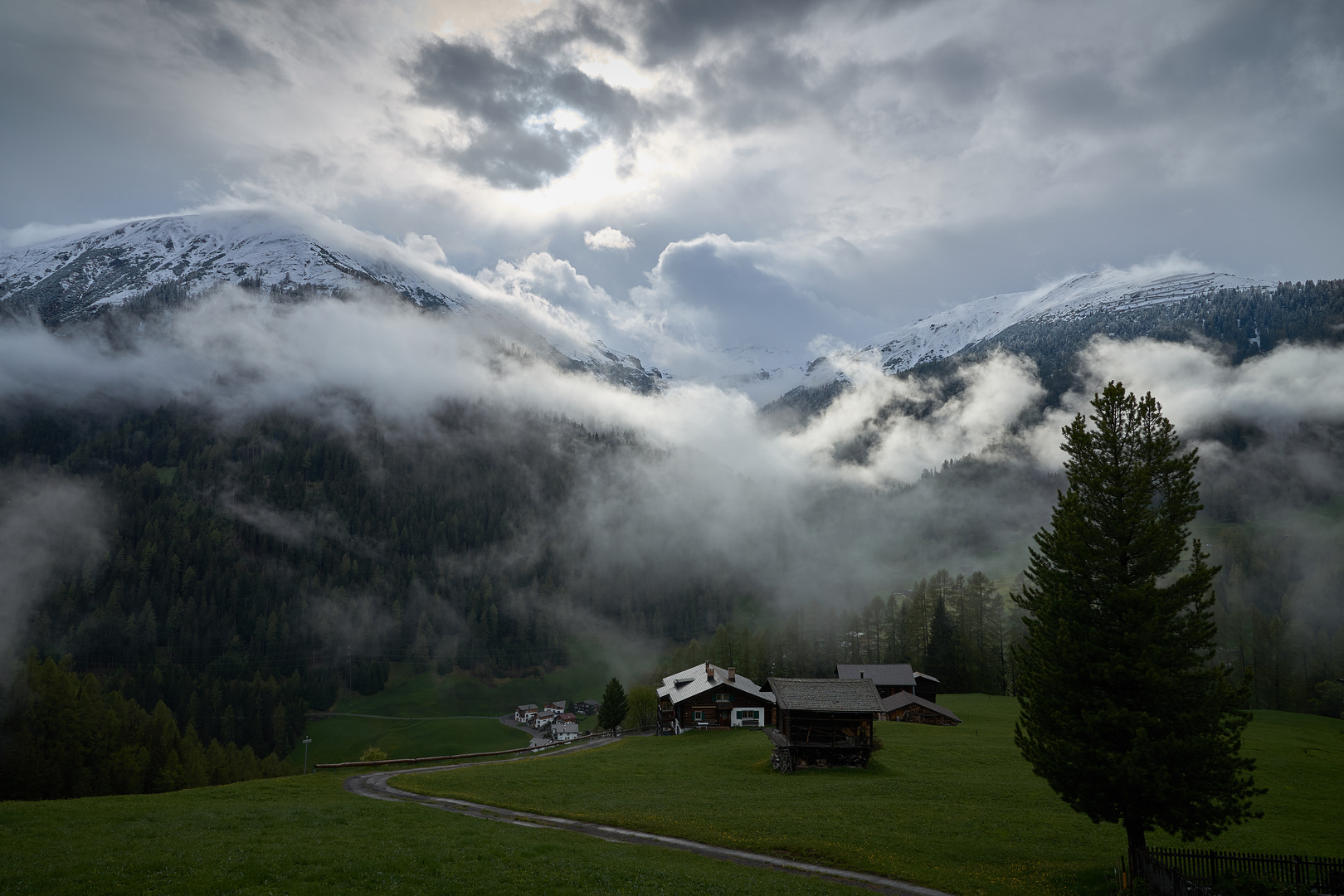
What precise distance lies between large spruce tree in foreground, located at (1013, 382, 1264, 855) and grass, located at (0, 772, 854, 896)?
10820 millimetres

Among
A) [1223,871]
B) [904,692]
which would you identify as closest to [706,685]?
[904,692]

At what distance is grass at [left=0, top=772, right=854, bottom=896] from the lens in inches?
690

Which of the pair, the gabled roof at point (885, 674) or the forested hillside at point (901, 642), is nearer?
the gabled roof at point (885, 674)

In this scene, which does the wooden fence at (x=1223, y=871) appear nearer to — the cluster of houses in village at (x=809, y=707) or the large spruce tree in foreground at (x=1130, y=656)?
the large spruce tree in foreground at (x=1130, y=656)

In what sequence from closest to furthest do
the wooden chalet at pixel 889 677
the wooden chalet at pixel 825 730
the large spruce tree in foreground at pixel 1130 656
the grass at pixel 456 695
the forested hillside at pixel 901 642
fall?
the large spruce tree in foreground at pixel 1130 656 < the wooden chalet at pixel 825 730 < the wooden chalet at pixel 889 677 < the forested hillside at pixel 901 642 < the grass at pixel 456 695

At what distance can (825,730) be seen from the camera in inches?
2297

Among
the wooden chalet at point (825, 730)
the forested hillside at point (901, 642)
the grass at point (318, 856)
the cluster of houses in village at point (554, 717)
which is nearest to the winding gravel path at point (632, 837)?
the grass at point (318, 856)

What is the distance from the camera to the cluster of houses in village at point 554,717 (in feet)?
493

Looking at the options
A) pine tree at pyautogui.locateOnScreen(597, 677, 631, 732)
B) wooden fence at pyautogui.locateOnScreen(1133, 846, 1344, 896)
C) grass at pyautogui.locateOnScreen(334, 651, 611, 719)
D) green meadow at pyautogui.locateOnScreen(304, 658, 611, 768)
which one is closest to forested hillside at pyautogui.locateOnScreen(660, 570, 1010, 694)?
pine tree at pyautogui.locateOnScreen(597, 677, 631, 732)

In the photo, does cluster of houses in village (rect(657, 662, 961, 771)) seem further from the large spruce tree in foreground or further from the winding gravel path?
the large spruce tree in foreground

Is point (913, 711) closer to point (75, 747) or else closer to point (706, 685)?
point (706, 685)

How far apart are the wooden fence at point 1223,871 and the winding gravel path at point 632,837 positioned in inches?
304

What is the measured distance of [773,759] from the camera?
57125mm

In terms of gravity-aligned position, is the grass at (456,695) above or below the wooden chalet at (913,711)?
below
